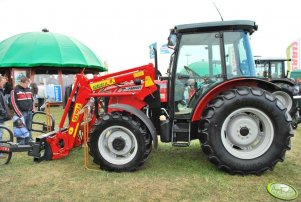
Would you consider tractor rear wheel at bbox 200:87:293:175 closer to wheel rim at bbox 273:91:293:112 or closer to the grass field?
the grass field

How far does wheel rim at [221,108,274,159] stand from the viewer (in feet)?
Answer: 14.2

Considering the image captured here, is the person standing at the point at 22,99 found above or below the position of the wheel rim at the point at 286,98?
above

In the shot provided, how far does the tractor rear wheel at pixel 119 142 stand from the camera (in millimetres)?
4441

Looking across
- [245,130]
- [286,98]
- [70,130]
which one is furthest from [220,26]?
[286,98]

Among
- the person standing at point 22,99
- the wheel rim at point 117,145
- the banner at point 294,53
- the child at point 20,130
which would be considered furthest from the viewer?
the banner at point 294,53

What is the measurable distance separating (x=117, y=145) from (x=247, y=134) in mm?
1932

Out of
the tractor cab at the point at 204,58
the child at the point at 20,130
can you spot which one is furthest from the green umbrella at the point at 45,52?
the tractor cab at the point at 204,58

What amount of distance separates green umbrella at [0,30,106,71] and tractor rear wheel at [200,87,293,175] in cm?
1413

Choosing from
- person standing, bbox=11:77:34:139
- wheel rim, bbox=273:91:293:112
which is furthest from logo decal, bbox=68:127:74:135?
wheel rim, bbox=273:91:293:112

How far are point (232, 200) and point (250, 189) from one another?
17.3 inches

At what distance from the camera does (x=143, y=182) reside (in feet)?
13.4

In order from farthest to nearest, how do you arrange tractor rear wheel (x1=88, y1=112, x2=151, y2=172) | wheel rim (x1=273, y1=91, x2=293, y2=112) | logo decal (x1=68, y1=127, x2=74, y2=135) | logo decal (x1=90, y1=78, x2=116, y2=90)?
1. wheel rim (x1=273, y1=91, x2=293, y2=112)
2. logo decal (x1=68, y1=127, x2=74, y2=135)
3. logo decal (x1=90, y1=78, x2=116, y2=90)
4. tractor rear wheel (x1=88, y1=112, x2=151, y2=172)

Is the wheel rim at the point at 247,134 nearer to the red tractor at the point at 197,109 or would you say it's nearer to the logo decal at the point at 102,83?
the red tractor at the point at 197,109

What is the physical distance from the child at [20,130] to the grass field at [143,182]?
31.5 inches
